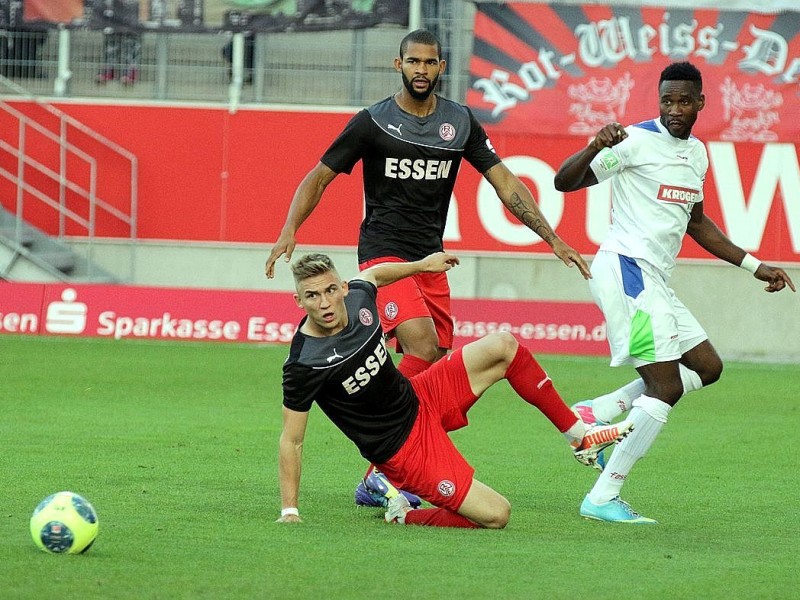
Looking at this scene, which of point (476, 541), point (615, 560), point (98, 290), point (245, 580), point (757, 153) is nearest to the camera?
point (245, 580)

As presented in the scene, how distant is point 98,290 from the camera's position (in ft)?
62.4

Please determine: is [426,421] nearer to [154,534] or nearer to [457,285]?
[154,534]

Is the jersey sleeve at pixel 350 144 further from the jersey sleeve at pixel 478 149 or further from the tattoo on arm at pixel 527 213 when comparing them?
the tattoo on arm at pixel 527 213

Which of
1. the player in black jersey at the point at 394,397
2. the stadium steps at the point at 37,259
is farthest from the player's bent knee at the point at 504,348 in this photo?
the stadium steps at the point at 37,259

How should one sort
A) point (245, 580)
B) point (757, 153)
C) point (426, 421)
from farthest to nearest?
point (757, 153) → point (426, 421) → point (245, 580)

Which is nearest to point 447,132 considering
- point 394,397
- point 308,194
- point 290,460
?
point 308,194

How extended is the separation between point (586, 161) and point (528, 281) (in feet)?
45.7

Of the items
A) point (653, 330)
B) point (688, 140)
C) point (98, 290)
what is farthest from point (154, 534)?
point (98, 290)

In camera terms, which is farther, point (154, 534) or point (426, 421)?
point (426, 421)

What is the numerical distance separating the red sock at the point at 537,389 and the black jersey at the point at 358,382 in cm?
54

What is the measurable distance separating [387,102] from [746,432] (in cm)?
501

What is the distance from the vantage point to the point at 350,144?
796cm

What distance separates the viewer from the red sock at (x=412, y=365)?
7945 millimetres

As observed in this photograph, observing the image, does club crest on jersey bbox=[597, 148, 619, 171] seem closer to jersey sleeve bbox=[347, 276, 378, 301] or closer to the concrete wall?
jersey sleeve bbox=[347, 276, 378, 301]
